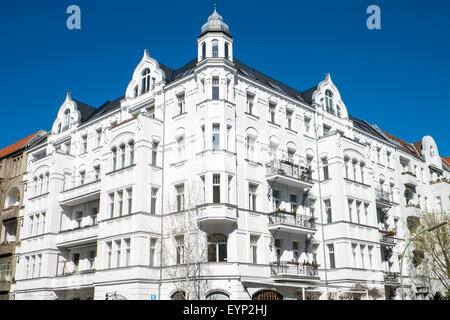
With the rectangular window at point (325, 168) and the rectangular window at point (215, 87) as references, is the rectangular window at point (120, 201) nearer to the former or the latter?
the rectangular window at point (215, 87)

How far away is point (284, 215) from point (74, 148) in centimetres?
1993

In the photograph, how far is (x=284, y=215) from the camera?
30312 mm

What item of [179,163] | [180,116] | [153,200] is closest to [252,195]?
[179,163]

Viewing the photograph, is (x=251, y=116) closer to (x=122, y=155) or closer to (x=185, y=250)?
(x=122, y=155)

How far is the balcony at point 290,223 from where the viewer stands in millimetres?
29438

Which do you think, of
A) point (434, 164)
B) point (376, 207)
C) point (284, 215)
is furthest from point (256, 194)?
point (434, 164)

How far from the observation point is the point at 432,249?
36.8 meters

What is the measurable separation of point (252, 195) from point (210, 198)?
12.8 ft

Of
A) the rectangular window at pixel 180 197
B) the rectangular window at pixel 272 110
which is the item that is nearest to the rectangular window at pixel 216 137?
the rectangular window at pixel 180 197

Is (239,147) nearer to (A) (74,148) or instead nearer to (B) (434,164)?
(A) (74,148)

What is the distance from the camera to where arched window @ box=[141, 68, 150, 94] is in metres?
34.7

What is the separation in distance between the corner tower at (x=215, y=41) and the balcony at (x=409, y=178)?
23682 mm

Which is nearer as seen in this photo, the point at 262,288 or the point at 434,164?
the point at 262,288

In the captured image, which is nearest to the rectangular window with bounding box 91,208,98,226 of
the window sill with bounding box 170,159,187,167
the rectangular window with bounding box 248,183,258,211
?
the window sill with bounding box 170,159,187,167
